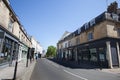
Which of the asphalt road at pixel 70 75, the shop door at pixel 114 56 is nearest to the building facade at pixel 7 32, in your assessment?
the asphalt road at pixel 70 75

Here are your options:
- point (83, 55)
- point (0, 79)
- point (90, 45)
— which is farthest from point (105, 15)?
point (0, 79)

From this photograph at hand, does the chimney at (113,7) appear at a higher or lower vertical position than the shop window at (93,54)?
higher

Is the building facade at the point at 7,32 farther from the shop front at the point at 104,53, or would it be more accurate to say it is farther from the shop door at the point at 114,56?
the shop door at the point at 114,56

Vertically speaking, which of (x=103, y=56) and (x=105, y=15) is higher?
(x=105, y=15)

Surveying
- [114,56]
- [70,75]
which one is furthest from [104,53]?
[70,75]

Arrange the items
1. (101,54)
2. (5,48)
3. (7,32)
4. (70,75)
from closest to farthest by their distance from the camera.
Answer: (70,75), (7,32), (5,48), (101,54)

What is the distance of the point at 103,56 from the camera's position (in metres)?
18.9

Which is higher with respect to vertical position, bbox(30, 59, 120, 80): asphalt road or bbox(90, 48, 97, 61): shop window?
bbox(90, 48, 97, 61): shop window

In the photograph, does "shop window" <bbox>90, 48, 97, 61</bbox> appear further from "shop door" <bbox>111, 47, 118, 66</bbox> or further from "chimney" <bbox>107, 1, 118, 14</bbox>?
"chimney" <bbox>107, 1, 118, 14</bbox>

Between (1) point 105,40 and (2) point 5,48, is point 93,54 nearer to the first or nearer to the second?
(1) point 105,40

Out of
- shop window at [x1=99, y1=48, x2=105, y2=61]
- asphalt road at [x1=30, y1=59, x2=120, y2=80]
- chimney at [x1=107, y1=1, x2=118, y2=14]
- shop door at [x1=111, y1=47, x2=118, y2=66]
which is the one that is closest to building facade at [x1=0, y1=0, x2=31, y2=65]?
asphalt road at [x1=30, y1=59, x2=120, y2=80]

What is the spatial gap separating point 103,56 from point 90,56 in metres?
4.06

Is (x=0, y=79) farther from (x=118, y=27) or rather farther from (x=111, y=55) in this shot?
(x=118, y=27)

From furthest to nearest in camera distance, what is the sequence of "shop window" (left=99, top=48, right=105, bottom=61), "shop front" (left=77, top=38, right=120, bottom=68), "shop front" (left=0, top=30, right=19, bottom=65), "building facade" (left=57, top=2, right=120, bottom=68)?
"shop window" (left=99, top=48, right=105, bottom=61), "building facade" (left=57, top=2, right=120, bottom=68), "shop front" (left=77, top=38, right=120, bottom=68), "shop front" (left=0, top=30, right=19, bottom=65)
